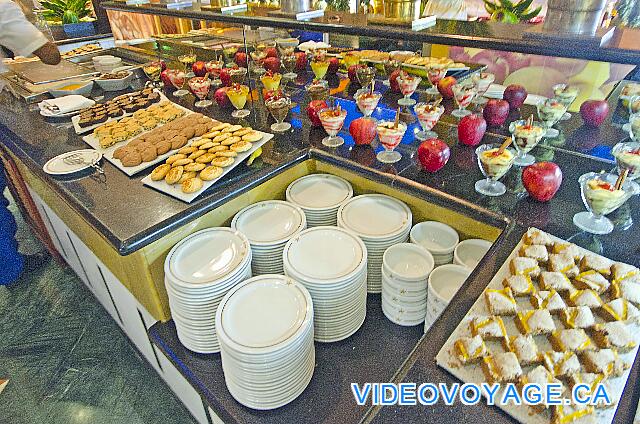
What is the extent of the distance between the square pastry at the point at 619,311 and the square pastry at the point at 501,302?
200mm

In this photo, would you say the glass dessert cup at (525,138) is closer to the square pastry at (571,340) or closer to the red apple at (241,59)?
the square pastry at (571,340)

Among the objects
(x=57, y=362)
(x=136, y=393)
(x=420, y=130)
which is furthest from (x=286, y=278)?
(x=57, y=362)

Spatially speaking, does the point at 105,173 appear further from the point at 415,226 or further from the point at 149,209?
the point at 415,226

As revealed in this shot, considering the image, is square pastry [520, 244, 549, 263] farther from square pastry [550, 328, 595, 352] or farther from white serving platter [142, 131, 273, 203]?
white serving platter [142, 131, 273, 203]

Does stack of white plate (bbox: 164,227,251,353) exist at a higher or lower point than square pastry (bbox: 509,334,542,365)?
lower

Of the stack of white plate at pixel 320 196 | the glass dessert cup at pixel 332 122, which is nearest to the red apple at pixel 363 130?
the glass dessert cup at pixel 332 122

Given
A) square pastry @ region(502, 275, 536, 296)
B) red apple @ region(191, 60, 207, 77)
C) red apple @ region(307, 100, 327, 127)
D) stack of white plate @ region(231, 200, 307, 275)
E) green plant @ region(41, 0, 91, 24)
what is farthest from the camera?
green plant @ region(41, 0, 91, 24)

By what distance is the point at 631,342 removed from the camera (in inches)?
35.1

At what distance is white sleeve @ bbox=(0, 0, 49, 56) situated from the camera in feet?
10.2

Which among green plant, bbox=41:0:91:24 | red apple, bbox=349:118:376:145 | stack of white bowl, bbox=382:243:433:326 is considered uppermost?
green plant, bbox=41:0:91:24

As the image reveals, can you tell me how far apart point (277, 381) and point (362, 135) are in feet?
3.69

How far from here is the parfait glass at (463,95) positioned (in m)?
2.04

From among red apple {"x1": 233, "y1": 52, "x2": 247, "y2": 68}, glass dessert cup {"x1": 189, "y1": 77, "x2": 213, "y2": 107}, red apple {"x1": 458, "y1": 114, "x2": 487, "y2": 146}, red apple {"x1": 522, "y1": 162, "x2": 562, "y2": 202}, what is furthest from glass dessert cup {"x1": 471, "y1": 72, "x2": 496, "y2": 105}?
red apple {"x1": 233, "y1": 52, "x2": 247, "y2": 68}

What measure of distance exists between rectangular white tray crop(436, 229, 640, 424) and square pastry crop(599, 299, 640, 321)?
0.8 inches
